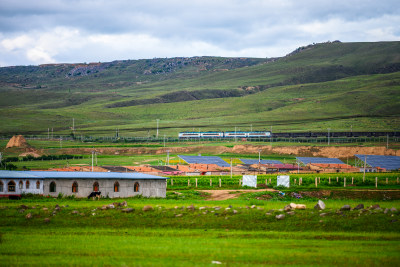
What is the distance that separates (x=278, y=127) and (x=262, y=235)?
14902 centimetres

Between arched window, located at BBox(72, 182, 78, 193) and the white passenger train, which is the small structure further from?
the white passenger train

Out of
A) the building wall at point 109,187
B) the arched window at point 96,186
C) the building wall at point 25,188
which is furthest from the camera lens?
the arched window at point 96,186

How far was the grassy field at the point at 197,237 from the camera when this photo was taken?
54.3ft

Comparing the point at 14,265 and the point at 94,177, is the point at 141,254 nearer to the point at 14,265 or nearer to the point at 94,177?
the point at 14,265

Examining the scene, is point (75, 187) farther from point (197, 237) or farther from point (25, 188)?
point (197, 237)

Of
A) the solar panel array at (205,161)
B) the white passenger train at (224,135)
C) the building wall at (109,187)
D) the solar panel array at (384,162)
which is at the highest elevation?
the building wall at (109,187)

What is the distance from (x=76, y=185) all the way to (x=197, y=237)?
18.5 metres

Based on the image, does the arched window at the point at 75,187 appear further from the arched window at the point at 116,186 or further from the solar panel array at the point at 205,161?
the solar panel array at the point at 205,161

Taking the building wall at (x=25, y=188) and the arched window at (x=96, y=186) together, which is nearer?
the building wall at (x=25, y=188)

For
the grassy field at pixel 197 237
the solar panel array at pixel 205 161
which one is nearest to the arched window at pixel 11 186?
the grassy field at pixel 197 237

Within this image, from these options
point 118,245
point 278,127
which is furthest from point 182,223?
point 278,127

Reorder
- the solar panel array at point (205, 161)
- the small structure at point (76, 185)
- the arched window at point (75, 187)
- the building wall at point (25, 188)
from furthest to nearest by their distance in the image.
Answer: the solar panel array at point (205, 161) → the arched window at point (75, 187) → the small structure at point (76, 185) → the building wall at point (25, 188)

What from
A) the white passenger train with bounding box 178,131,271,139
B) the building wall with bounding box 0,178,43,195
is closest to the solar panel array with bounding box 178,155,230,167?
the building wall with bounding box 0,178,43,195

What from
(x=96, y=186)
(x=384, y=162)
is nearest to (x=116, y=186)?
(x=96, y=186)
